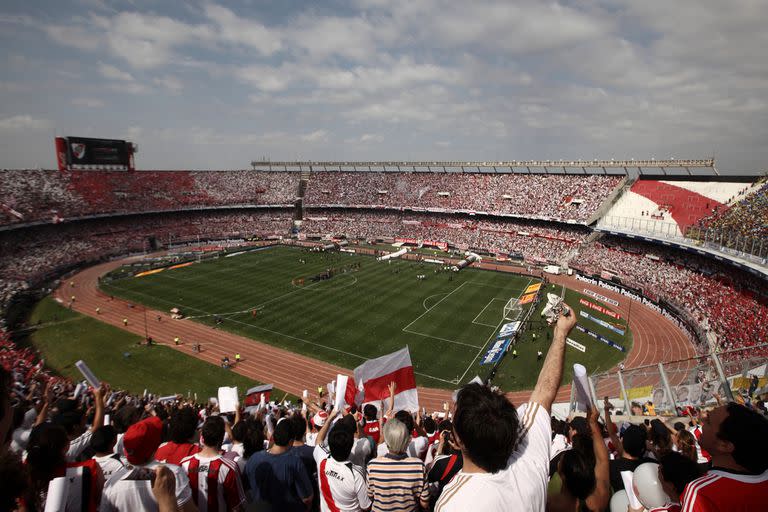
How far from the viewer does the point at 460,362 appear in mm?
28594

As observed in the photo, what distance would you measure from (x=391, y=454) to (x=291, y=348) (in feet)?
90.4

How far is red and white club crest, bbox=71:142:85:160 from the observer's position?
2637 inches

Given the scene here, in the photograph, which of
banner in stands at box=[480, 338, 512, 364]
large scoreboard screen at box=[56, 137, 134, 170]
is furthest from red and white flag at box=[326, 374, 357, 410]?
large scoreboard screen at box=[56, 137, 134, 170]

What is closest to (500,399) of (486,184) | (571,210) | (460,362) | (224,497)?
(224,497)

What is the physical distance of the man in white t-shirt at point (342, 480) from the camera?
4586mm

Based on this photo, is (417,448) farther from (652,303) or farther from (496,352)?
(652,303)

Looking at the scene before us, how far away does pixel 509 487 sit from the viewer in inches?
97.0

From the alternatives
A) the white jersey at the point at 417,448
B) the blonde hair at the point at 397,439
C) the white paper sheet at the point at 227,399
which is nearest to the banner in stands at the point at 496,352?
the white paper sheet at the point at 227,399

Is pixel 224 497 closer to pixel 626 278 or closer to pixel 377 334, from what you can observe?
pixel 377 334

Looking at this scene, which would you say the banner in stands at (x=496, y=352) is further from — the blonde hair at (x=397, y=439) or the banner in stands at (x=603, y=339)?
the blonde hair at (x=397, y=439)

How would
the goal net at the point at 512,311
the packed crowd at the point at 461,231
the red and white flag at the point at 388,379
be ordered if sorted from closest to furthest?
the red and white flag at the point at 388,379 < the goal net at the point at 512,311 < the packed crowd at the point at 461,231

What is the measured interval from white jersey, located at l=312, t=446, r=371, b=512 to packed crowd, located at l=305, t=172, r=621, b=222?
63227 millimetres

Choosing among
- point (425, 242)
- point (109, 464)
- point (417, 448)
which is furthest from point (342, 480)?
point (425, 242)

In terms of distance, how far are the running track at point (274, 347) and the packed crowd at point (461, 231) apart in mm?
19095
